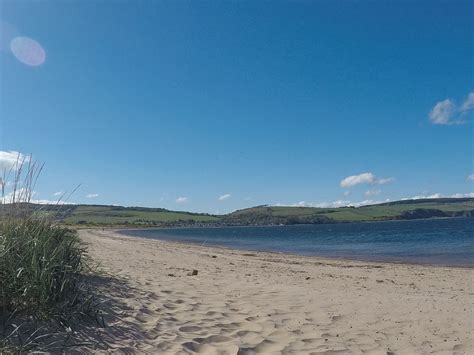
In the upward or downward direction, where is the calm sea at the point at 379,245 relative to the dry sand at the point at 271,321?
upward

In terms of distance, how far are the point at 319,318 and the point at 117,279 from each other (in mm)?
3635

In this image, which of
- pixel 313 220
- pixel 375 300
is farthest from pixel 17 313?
pixel 313 220

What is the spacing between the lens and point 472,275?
14.6 meters

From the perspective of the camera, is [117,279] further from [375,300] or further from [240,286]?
[375,300]

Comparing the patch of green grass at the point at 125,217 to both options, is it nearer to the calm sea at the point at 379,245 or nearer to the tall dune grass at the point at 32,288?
the calm sea at the point at 379,245

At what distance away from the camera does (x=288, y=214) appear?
554 feet

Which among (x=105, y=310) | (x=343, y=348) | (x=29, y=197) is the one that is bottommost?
(x=343, y=348)

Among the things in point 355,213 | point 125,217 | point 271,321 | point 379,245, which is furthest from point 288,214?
point 271,321

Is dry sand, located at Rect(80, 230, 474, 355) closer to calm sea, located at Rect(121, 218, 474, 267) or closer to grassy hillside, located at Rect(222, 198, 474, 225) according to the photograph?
calm sea, located at Rect(121, 218, 474, 267)

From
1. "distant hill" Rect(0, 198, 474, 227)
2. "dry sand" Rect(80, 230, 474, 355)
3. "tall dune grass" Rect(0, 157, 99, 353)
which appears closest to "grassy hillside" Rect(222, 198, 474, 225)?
"distant hill" Rect(0, 198, 474, 227)

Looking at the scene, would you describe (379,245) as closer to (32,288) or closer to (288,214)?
(32,288)

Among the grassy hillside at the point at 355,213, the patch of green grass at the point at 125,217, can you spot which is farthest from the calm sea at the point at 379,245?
the grassy hillside at the point at 355,213

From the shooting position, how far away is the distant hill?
14700 cm

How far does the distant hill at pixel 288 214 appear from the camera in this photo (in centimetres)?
14700
